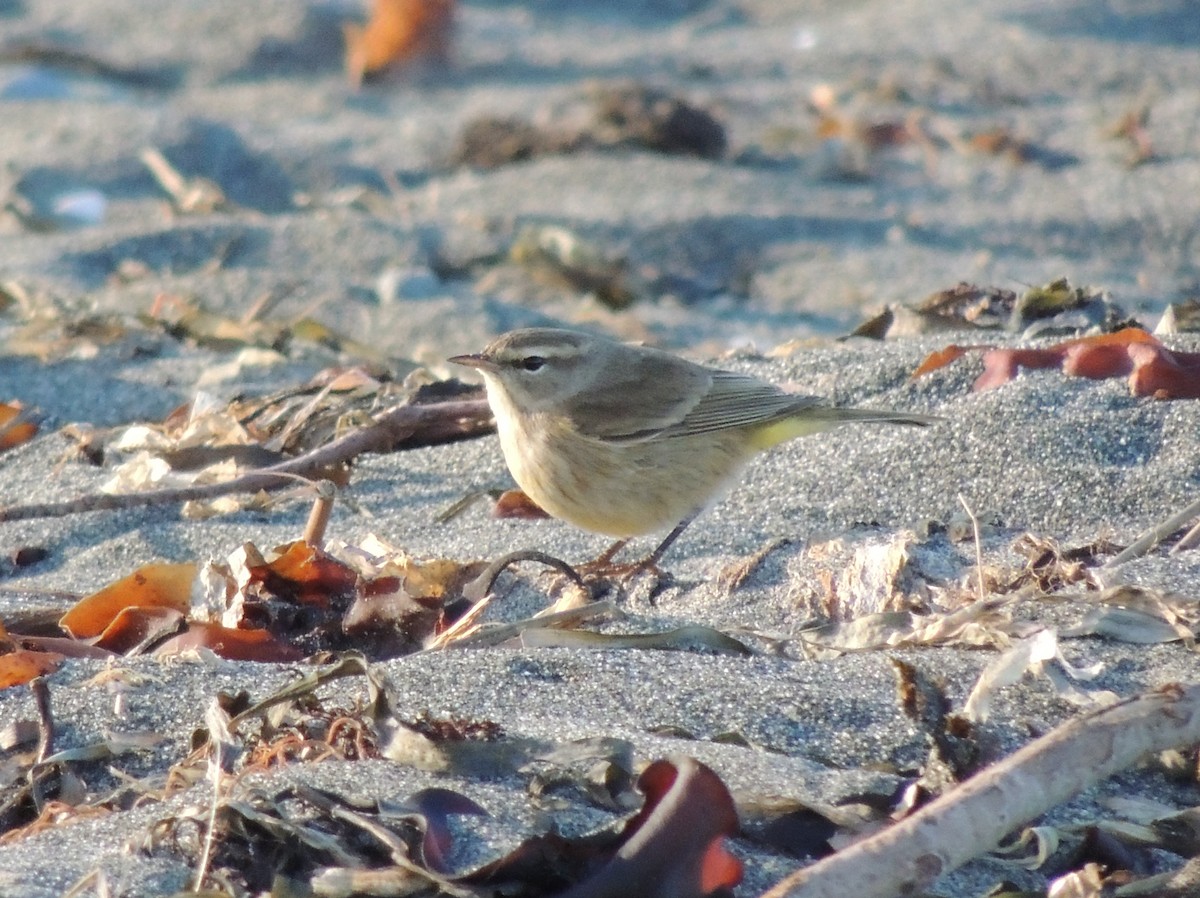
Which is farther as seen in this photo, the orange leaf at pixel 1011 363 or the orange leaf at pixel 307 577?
the orange leaf at pixel 1011 363

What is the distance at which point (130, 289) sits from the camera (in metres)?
9.06

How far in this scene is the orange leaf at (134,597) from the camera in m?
4.53

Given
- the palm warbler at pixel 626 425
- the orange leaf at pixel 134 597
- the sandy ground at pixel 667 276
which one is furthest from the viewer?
the palm warbler at pixel 626 425

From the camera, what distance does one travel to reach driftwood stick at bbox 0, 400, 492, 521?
5.39 meters

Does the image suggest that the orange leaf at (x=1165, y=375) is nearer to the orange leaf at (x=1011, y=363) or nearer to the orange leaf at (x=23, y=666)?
the orange leaf at (x=1011, y=363)

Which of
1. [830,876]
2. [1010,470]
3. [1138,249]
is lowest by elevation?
[1138,249]

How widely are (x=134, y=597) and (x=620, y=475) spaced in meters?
1.76

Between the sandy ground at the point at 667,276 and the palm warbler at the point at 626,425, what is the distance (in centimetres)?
17

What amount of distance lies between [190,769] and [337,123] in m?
10.5

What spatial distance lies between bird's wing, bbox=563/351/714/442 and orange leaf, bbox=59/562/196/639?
1615mm

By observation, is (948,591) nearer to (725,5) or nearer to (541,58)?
(541,58)

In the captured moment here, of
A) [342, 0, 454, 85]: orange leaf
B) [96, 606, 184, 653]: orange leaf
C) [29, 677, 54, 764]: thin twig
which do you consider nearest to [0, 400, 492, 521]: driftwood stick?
[96, 606, 184, 653]: orange leaf

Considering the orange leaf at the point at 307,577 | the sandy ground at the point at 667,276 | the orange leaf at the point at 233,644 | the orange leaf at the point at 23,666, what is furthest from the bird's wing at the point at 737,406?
the orange leaf at the point at 23,666

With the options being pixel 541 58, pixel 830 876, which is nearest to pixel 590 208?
pixel 541 58
